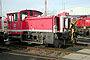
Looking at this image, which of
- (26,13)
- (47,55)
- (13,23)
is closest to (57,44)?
(47,55)

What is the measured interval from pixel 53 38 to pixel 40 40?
131cm

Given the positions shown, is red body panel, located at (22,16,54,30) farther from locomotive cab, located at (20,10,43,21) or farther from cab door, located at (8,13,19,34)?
cab door, located at (8,13,19,34)

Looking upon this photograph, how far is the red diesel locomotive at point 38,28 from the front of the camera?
9008 millimetres

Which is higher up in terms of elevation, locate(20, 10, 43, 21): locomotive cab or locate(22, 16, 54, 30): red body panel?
locate(20, 10, 43, 21): locomotive cab

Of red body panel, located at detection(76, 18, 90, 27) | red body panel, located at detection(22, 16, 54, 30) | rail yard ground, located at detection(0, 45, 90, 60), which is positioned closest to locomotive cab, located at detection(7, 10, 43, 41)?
red body panel, located at detection(22, 16, 54, 30)

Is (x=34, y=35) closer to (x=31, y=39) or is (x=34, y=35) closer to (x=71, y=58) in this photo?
(x=31, y=39)

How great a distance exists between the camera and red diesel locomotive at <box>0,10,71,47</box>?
9.01 metres

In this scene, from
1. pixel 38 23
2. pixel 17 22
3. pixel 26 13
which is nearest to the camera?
pixel 38 23

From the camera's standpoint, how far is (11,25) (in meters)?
11.1

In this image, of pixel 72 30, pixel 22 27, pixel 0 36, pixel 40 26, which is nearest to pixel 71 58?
pixel 72 30

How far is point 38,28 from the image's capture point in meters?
9.99

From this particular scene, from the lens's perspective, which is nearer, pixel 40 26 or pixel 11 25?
pixel 40 26

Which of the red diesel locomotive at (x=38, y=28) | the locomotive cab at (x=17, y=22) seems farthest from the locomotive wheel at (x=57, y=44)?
the locomotive cab at (x=17, y=22)

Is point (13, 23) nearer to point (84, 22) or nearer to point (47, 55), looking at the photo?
point (47, 55)
